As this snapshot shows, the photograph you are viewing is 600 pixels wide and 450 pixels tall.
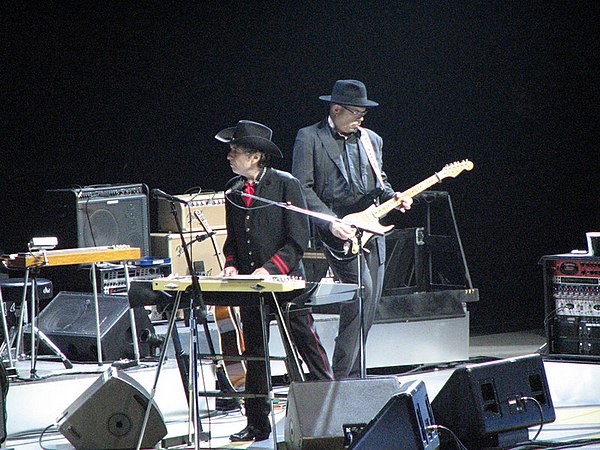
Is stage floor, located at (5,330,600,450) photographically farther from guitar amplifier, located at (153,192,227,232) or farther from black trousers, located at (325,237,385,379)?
guitar amplifier, located at (153,192,227,232)

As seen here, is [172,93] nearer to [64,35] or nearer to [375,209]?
[64,35]

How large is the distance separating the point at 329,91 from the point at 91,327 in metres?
3.60

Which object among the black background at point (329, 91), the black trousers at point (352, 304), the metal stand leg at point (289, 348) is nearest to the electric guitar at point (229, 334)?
the black trousers at point (352, 304)

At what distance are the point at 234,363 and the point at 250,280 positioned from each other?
75.6 inches

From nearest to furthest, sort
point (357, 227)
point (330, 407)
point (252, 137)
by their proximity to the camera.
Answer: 1. point (330, 407)
2. point (357, 227)
3. point (252, 137)

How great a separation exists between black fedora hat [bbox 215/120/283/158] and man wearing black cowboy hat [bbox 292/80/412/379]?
2.61 feet

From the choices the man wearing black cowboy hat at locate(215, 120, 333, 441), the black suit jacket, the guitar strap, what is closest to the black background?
the black suit jacket

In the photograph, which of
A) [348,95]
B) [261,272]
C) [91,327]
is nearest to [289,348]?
[261,272]

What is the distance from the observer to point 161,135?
31.1ft

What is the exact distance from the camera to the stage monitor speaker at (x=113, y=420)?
604 centimetres

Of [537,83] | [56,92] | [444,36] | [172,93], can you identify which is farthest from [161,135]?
[537,83]

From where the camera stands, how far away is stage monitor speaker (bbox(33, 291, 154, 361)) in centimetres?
740

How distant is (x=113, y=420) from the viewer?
240 inches

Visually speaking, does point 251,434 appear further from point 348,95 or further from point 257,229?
point 348,95
